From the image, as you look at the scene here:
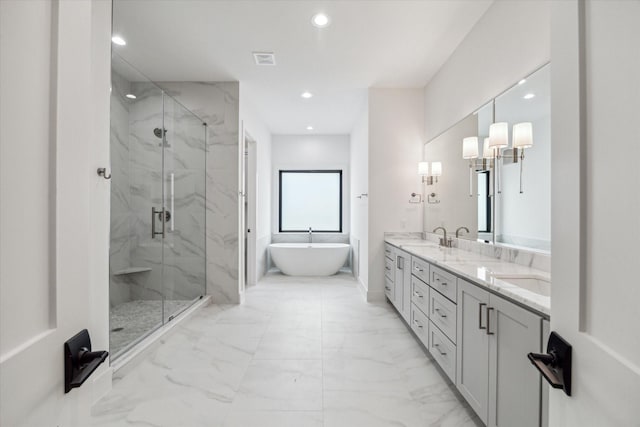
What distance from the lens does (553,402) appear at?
2.15 ft

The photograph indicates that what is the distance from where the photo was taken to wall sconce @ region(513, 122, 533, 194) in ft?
6.25

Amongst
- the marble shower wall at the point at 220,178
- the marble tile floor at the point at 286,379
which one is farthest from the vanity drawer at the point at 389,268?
the marble shower wall at the point at 220,178

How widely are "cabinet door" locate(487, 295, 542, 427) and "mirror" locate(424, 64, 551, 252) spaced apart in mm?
708

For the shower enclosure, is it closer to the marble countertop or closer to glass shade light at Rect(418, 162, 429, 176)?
the marble countertop

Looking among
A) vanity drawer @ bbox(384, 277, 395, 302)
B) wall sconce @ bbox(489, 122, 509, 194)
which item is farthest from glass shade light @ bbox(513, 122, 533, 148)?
Answer: vanity drawer @ bbox(384, 277, 395, 302)

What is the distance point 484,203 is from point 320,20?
2.03 metres

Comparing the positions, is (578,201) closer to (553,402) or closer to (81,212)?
(553,402)

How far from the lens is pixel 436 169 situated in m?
3.47

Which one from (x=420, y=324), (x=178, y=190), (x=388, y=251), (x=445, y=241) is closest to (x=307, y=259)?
(x=388, y=251)

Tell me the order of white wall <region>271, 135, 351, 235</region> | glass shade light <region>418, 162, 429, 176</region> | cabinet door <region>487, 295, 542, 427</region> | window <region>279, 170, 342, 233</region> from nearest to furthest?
cabinet door <region>487, 295, 542, 427</region>
glass shade light <region>418, 162, 429, 176</region>
white wall <region>271, 135, 351, 235</region>
window <region>279, 170, 342, 233</region>

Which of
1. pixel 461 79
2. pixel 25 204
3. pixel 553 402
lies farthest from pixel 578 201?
pixel 461 79

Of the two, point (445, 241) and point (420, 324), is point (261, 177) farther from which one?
point (420, 324)

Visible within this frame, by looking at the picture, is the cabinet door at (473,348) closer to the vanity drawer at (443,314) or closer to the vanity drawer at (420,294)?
the vanity drawer at (443,314)

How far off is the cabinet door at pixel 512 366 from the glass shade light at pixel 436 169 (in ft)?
7.31
